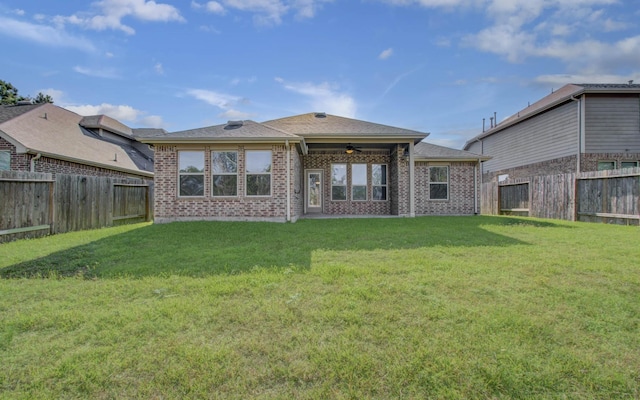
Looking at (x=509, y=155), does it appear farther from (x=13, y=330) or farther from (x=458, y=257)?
(x=13, y=330)

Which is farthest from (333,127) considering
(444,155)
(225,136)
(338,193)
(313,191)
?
(444,155)

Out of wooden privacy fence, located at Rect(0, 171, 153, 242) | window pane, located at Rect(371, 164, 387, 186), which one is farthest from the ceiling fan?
wooden privacy fence, located at Rect(0, 171, 153, 242)

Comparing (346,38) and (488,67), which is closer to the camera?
(346,38)

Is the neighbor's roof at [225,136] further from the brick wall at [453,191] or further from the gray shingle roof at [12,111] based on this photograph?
the gray shingle roof at [12,111]

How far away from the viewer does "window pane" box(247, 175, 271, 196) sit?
10523mm

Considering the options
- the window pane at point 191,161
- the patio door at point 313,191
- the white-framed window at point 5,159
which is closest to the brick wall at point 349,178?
the patio door at point 313,191

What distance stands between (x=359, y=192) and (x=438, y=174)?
12.3ft

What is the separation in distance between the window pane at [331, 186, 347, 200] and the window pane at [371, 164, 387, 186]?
1.39 meters

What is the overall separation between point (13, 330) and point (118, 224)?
950 centimetres

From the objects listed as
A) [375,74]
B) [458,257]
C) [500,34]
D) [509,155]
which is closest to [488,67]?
[500,34]

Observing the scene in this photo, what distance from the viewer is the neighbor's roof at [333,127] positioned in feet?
36.9

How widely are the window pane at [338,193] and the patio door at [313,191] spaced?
0.64 m

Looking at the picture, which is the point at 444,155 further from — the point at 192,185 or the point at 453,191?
the point at 192,185

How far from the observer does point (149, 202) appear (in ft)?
42.4
